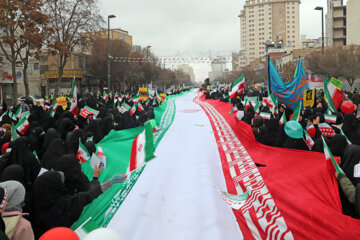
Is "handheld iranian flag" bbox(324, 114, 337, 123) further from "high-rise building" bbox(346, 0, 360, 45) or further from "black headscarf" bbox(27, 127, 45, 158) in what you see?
"high-rise building" bbox(346, 0, 360, 45)

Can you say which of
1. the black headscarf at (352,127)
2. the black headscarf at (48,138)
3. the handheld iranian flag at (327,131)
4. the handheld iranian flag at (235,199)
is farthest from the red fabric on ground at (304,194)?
the black headscarf at (48,138)

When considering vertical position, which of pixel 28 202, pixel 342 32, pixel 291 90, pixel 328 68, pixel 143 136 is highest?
pixel 342 32

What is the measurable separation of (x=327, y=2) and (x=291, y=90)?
257 ft

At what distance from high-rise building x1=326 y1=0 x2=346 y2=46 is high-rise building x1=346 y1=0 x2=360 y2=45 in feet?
28.4

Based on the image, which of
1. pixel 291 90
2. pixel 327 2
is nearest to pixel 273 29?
pixel 327 2

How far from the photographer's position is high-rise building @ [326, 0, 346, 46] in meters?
71.5

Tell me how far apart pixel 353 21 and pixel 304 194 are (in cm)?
6685

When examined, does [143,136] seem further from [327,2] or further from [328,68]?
[327,2]

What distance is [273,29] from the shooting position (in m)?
151

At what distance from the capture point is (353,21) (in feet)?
200

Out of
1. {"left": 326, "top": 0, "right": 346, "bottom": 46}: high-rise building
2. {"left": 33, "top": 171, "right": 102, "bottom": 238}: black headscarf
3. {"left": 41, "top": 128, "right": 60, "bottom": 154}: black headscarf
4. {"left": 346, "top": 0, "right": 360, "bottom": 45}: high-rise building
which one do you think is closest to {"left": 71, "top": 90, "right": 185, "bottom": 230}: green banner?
{"left": 33, "top": 171, "right": 102, "bottom": 238}: black headscarf

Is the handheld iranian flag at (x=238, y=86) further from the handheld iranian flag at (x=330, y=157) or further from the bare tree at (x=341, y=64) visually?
the bare tree at (x=341, y=64)

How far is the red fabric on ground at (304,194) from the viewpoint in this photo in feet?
10.6

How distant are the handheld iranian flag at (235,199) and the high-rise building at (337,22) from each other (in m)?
75.8
